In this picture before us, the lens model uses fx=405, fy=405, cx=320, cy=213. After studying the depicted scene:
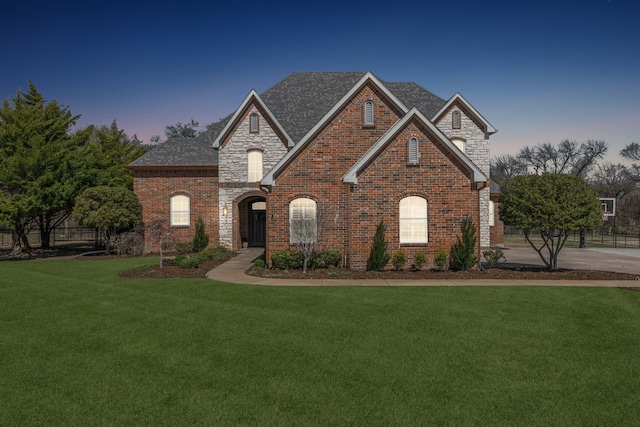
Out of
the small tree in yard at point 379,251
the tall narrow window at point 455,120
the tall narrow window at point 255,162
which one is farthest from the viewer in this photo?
the tall narrow window at point 455,120

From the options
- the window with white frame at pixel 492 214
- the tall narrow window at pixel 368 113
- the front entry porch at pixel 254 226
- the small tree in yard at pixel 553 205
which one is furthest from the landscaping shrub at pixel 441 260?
the window with white frame at pixel 492 214

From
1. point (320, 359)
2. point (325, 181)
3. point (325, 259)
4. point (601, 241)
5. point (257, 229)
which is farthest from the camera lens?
point (601, 241)

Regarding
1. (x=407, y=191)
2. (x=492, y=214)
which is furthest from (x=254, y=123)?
(x=492, y=214)

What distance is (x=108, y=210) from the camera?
21672 millimetres

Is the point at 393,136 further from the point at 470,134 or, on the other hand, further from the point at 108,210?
the point at 108,210

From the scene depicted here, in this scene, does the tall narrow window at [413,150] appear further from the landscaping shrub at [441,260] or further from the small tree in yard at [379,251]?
the landscaping shrub at [441,260]

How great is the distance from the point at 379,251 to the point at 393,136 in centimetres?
429

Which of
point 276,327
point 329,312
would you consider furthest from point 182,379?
point 329,312

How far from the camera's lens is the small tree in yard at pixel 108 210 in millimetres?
21422

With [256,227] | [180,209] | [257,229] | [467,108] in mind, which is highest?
[467,108]

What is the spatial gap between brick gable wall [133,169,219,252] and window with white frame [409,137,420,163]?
13318 mm

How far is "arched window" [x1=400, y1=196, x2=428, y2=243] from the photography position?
1528 cm

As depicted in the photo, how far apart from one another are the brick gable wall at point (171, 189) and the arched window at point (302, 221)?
9733mm

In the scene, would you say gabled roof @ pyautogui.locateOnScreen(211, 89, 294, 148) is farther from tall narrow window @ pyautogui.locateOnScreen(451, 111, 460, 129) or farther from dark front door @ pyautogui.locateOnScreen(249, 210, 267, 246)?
tall narrow window @ pyautogui.locateOnScreen(451, 111, 460, 129)
